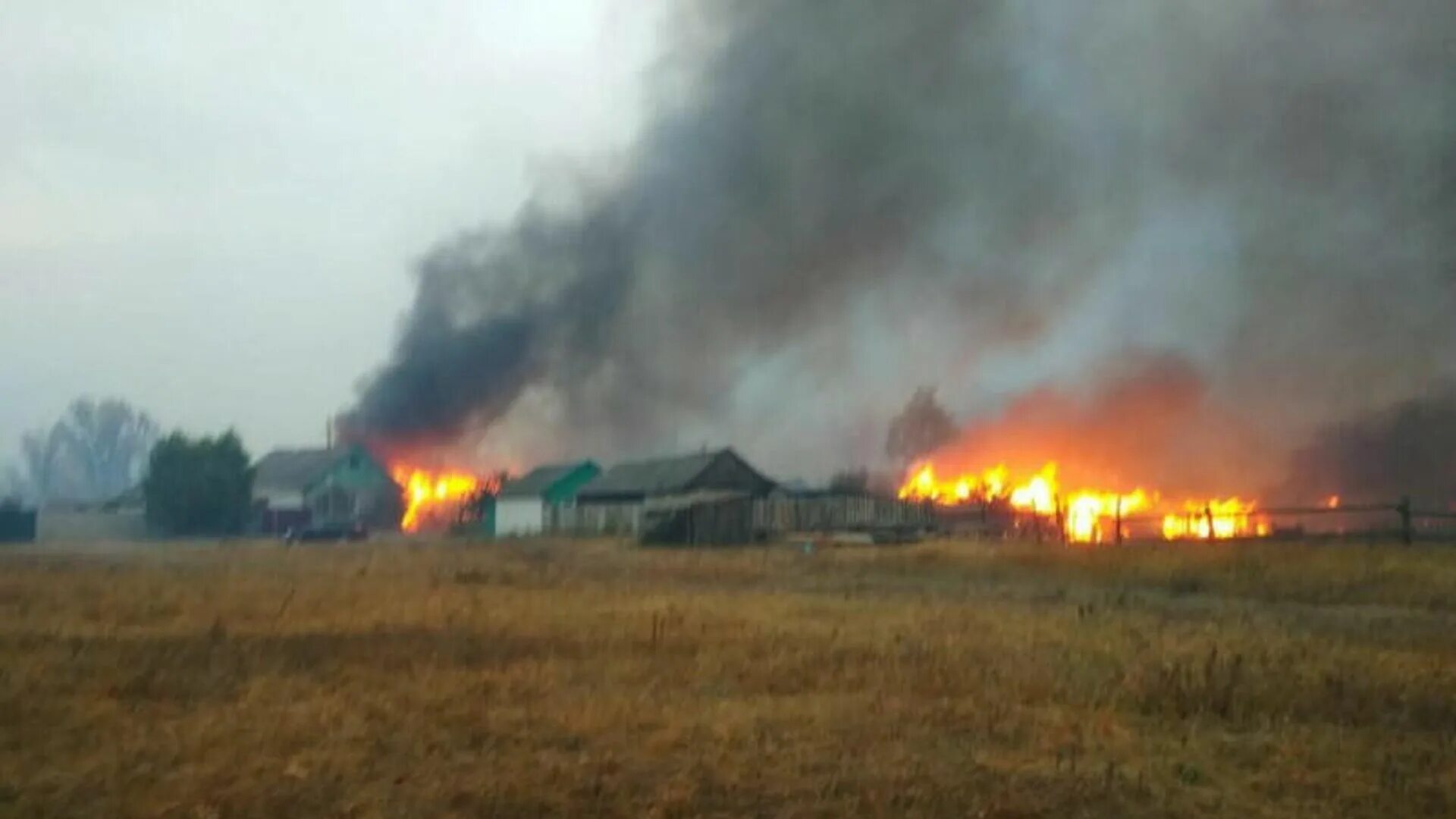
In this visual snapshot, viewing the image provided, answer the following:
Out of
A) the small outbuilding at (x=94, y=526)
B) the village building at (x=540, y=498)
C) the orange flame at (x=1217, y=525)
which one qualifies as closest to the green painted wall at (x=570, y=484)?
the village building at (x=540, y=498)

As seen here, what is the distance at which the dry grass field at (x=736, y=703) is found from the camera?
26.6ft

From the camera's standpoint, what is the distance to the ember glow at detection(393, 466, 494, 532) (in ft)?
225

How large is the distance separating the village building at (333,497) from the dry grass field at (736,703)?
4882cm

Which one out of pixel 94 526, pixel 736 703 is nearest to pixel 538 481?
pixel 94 526

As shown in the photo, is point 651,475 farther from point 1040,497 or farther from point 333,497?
point 333,497

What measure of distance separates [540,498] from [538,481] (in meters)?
1.67

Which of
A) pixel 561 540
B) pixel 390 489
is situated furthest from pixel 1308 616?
pixel 390 489

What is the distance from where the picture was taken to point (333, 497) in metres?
73.4

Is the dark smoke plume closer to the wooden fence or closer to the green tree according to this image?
the wooden fence

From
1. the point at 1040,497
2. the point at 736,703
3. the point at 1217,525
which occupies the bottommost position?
the point at 736,703

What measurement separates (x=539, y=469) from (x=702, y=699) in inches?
2288

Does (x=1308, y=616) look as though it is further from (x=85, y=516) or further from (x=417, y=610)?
(x=85, y=516)

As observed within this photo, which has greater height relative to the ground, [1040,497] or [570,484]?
[570,484]

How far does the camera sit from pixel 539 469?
6856 cm
